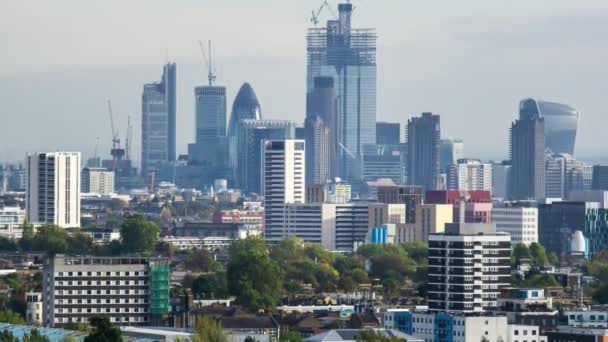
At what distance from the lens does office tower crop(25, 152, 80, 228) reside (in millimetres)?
155375

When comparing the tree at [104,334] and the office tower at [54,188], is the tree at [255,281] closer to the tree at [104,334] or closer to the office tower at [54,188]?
the tree at [104,334]

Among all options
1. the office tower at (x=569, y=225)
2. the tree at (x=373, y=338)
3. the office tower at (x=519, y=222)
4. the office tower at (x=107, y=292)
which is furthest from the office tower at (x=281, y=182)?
the tree at (x=373, y=338)

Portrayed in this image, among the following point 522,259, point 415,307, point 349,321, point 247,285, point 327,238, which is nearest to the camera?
point 349,321

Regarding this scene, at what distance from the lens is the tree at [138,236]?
123m

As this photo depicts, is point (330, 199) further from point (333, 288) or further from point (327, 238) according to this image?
point (333, 288)

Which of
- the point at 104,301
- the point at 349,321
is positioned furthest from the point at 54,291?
the point at 349,321

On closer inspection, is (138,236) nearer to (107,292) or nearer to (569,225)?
(569,225)

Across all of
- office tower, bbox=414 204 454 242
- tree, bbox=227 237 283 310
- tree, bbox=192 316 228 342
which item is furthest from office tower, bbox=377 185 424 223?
tree, bbox=192 316 228 342

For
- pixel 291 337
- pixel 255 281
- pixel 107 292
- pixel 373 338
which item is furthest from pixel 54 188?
pixel 373 338

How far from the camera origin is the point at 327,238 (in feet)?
506

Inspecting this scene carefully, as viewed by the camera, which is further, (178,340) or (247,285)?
(247,285)

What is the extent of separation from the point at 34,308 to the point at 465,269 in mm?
12273

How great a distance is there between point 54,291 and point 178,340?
967 inches

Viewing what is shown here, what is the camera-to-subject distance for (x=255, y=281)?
96.6 metres
